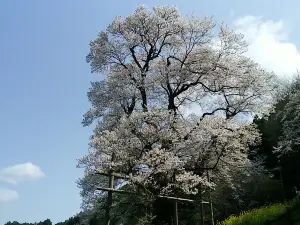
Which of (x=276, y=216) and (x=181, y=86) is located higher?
(x=181, y=86)

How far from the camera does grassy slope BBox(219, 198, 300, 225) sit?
12.4m

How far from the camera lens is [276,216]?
13.6m

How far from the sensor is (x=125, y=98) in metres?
23.3

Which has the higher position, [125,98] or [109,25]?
[109,25]

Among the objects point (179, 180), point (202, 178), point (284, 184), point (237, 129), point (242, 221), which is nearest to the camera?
point (242, 221)

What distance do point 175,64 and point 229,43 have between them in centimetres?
380

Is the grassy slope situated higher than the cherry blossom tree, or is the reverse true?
the cherry blossom tree

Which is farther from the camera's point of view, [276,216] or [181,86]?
[181,86]

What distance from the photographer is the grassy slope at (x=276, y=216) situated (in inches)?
488

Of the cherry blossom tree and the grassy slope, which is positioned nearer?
the grassy slope

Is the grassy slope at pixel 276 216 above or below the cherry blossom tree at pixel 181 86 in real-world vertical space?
below

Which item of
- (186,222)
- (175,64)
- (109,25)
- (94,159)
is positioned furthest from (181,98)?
(94,159)

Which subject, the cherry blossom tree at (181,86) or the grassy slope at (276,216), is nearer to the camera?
the grassy slope at (276,216)

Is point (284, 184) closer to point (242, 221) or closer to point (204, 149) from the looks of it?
point (204, 149)
